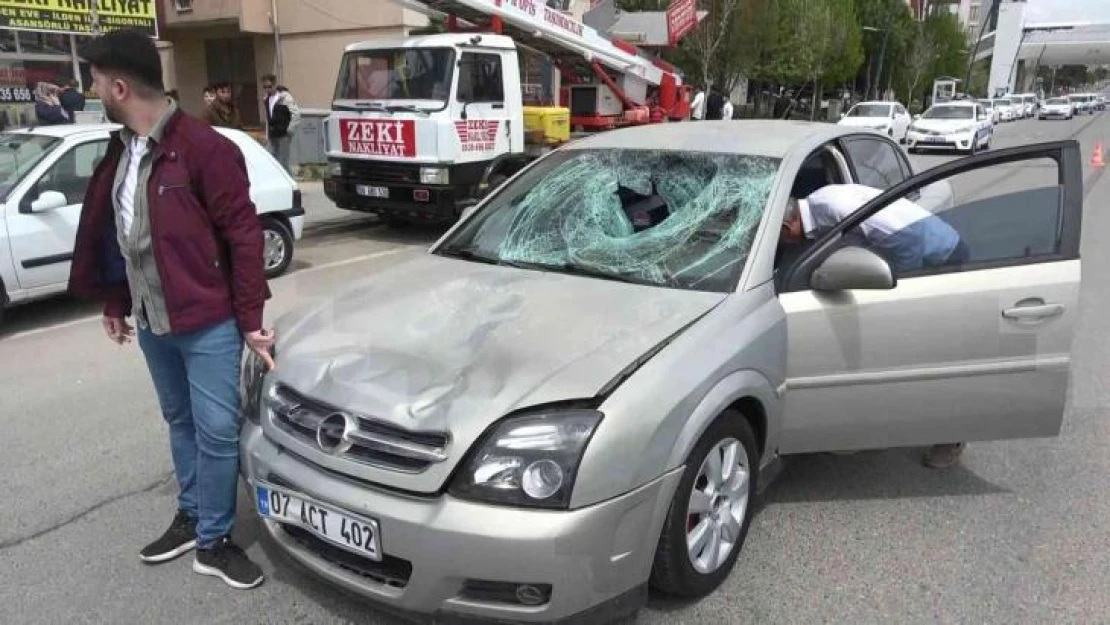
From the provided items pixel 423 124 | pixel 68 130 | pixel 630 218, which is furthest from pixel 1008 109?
pixel 630 218

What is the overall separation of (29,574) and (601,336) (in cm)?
223

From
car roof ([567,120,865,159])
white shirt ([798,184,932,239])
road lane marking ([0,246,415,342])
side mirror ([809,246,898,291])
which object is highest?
car roof ([567,120,865,159])

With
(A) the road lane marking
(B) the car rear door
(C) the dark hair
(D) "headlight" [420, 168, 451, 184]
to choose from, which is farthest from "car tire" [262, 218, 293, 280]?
(B) the car rear door

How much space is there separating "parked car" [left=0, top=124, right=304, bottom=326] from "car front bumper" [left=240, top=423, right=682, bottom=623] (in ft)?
15.2

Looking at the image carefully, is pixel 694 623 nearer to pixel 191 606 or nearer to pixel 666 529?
pixel 666 529

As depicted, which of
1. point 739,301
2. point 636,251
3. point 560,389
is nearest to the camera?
point 560,389

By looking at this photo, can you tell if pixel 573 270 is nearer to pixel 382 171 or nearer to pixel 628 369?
pixel 628 369

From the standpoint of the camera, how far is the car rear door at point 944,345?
10.0 feet

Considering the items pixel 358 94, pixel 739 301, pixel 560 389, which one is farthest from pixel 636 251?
pixel 358 94

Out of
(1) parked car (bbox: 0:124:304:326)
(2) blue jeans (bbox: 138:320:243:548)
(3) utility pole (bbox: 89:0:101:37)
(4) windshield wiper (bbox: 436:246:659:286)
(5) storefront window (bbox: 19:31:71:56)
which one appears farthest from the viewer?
(5) storefront window (bbox: 19:31:71:56)

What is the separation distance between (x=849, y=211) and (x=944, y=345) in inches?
27.5

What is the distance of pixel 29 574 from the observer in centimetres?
296

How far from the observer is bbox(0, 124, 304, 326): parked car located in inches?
237

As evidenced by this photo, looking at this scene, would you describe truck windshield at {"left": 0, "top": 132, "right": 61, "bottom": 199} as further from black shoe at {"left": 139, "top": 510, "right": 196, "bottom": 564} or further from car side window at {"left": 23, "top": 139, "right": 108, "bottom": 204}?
black shoe at {"left": 139, "top": 510, "right": 196, "bottom": 564}
